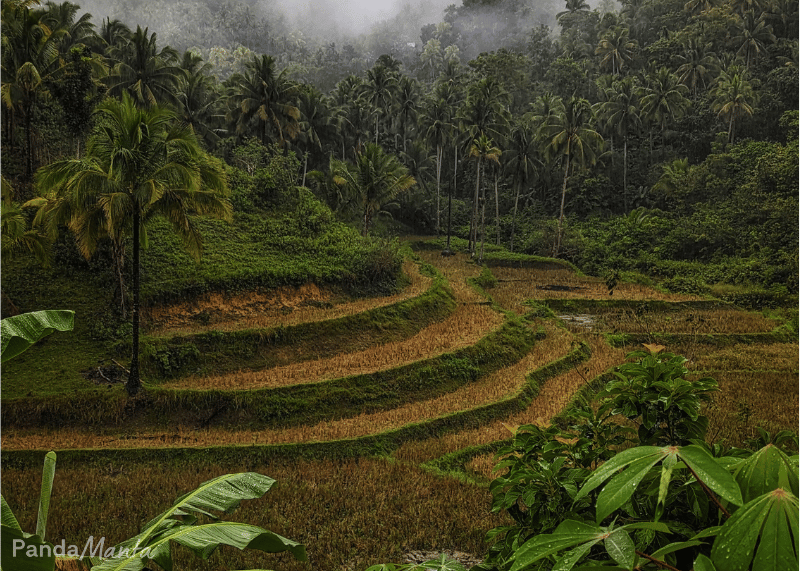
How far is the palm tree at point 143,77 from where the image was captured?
22.9 meters

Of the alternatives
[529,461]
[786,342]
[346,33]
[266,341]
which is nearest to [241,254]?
[266,341]

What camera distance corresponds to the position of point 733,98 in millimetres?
31406

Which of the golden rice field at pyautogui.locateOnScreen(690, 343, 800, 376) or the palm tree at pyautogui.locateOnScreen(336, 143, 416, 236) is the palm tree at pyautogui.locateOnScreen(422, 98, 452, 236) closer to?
the palm tree at pyautogui.locateOnScreen(336, 143, 416, 236)

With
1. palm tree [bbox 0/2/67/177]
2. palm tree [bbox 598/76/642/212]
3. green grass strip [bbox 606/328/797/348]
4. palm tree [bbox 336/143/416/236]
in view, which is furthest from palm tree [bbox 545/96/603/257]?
palm tree [bbox 0/2/67/177]

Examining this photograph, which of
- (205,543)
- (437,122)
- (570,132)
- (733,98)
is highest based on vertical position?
(733,98)

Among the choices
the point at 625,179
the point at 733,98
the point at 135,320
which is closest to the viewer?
the point at 135,320

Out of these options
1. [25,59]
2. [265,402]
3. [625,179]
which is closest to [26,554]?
[265,402]

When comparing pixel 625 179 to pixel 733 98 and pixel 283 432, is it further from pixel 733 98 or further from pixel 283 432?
pixel 283 432

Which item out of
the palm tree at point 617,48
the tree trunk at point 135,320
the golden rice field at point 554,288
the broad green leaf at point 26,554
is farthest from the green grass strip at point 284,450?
the palm tree at point 617,48

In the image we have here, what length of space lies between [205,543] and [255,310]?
12533 millimetres

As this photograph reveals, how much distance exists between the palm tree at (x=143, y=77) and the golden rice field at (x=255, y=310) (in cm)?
1356

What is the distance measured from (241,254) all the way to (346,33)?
102102 millimetres

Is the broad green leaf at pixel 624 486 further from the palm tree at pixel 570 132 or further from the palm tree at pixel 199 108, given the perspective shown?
the palm tree at pixel 570 132

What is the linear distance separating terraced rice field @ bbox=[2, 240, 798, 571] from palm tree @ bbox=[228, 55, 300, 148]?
41.5 feet
